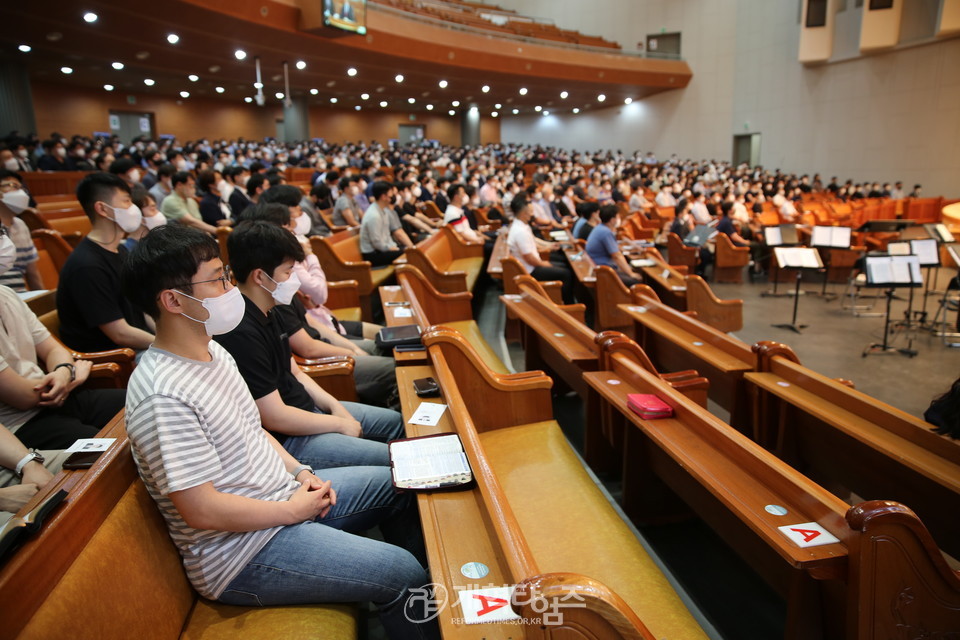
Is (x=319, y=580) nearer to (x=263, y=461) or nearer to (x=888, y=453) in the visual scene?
(x=263, y=461)

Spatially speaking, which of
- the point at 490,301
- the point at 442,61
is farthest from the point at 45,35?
the point at 490,301

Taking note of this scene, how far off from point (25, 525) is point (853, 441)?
8.75 ft

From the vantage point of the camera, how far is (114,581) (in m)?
1.31

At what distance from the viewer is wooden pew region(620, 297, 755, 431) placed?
10.1 feet

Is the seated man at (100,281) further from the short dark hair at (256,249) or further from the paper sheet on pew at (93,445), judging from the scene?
the paper sheet on pew at (93,445)

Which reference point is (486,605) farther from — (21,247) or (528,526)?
(21,247)

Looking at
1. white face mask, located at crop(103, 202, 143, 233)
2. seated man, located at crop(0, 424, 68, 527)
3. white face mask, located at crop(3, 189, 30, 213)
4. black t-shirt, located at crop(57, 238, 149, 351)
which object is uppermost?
white face mask, located at crop(3, 189, 30, 213)

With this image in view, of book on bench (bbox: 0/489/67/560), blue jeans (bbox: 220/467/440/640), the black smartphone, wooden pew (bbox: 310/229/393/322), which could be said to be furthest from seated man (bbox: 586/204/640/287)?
book on bench (bbox: 0/489/67/560)

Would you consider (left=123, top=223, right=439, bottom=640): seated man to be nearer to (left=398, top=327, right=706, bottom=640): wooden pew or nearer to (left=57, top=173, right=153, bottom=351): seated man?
(left=398, top=327, right=706, bottom=640): wooden pew

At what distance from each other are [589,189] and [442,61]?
5765 mm

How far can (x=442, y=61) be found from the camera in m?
16.5

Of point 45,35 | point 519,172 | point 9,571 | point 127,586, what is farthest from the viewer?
point 519,172

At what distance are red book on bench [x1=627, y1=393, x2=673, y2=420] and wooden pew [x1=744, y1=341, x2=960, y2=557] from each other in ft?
2.00

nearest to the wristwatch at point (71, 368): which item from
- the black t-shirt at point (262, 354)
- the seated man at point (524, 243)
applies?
the black t-shirt at point (262, 354)
